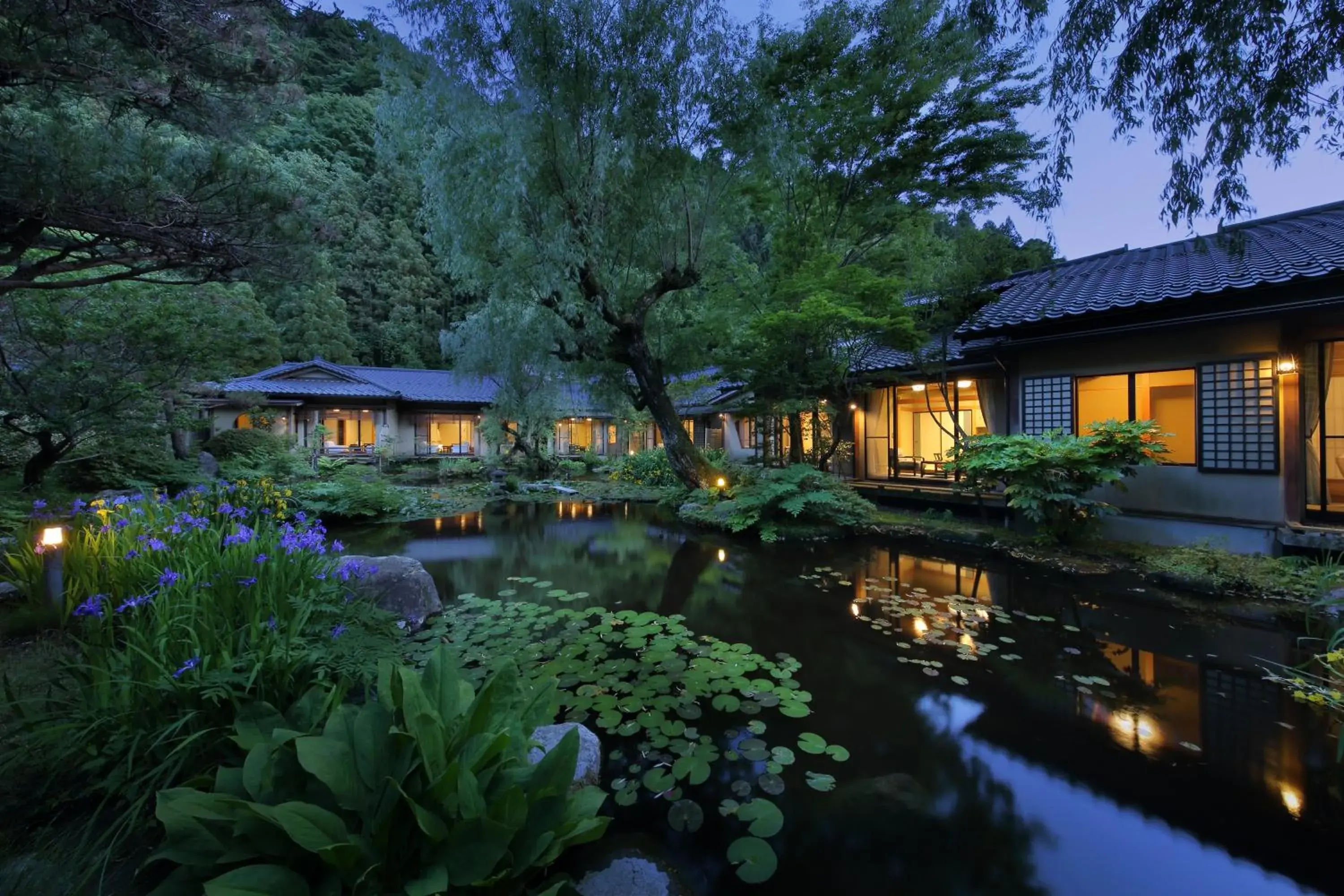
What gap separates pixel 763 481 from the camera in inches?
333

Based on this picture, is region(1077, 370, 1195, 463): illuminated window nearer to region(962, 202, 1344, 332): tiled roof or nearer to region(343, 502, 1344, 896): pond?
region(962, 202, 1344, 332): tiled roof

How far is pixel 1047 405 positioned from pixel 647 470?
9.31m

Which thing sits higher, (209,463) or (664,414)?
(664,414)

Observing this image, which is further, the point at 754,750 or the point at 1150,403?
the point at 1150,403

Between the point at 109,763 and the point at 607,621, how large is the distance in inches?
111

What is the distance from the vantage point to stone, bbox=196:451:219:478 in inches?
396

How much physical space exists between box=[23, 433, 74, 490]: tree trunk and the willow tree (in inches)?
205

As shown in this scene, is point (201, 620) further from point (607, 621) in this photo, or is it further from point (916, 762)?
point (916, 762)

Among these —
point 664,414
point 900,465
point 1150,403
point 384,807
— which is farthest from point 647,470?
point 384,807

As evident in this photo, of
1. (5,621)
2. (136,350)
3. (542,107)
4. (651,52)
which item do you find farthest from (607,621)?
(651,52)

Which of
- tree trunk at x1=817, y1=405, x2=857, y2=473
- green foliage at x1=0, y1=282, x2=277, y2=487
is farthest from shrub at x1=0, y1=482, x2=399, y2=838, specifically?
tree trunk at x1=817, y1=405, x2=857, y2=473

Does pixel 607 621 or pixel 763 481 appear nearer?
pixel 607 621

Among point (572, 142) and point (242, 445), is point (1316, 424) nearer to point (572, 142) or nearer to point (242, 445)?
point (572, 142)

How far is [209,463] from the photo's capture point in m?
10.7
